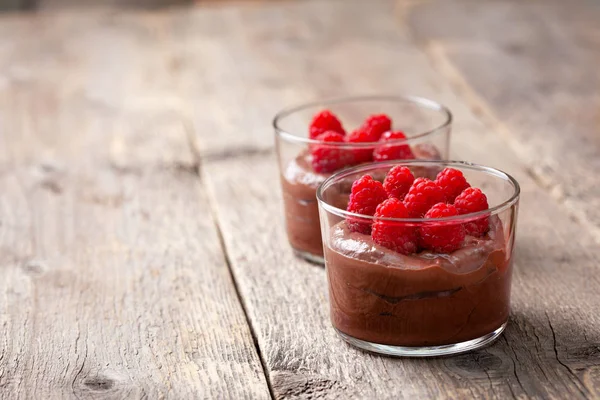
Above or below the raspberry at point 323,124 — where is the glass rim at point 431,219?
above

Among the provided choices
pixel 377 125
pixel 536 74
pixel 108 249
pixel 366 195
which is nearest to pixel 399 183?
pixel 366 195

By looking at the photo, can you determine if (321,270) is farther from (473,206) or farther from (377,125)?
(473,206)

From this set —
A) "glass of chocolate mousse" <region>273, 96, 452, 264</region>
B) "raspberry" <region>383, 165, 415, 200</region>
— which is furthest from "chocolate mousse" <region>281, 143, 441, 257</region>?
"raspberry" <region>383, 165, 415, 200</region>

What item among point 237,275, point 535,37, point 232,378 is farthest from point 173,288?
point 535,37

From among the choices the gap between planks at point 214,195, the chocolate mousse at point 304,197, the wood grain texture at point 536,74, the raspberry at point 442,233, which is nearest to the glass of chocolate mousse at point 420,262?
the raspberry at point 442,233

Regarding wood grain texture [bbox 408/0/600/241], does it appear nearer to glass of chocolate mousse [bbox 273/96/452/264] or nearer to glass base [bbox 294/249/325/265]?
glass of chocolate mousse [bbox 273/96/452/264]

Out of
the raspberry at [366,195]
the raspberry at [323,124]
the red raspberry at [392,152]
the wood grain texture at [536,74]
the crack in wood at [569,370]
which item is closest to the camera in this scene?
the crack in wood at [569,370]

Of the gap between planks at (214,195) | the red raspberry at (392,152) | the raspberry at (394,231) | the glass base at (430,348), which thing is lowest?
the gap between planks at (214,195)

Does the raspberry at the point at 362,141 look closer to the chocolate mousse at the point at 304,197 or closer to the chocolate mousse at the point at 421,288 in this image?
the chocolate mousse at the point at 304,197
